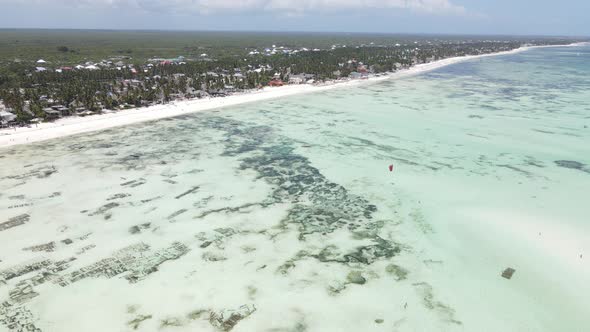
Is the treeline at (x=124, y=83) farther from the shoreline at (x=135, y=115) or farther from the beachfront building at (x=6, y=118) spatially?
the shoreline at (x=135, y=115)

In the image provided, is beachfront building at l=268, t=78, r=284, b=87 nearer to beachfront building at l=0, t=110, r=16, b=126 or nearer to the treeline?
the treeline

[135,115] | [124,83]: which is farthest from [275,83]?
[135,115]

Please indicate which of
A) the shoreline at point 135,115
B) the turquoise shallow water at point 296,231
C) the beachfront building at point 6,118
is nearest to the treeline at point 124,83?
the beachfront building at point 6,118

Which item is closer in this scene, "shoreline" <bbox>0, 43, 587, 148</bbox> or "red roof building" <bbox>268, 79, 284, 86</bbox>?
"shoreline" <bbox>0, 43, 587, 148</bbox>

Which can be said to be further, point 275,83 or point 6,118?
point 275,83

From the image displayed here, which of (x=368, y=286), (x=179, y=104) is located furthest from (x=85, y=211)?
(x=179, y=104)

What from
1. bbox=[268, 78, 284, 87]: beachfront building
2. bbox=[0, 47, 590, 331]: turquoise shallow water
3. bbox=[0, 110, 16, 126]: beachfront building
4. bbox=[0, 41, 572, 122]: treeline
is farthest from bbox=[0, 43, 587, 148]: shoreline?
bbox=[0, 47, 590, 331]: turquoise shallow water

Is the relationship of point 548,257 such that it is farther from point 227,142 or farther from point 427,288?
point 227,142

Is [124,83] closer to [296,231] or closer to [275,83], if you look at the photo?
[275,83]
